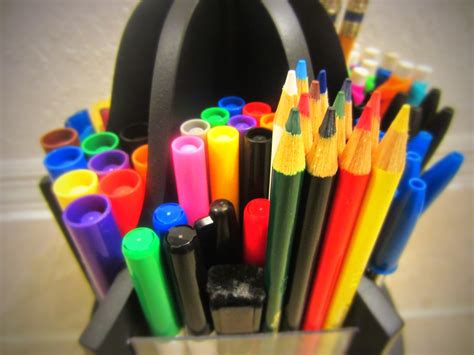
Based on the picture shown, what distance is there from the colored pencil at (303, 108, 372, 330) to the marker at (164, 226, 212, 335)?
0.23ft

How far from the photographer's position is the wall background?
34 cm

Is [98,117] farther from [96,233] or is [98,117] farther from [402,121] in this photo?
[402,121]

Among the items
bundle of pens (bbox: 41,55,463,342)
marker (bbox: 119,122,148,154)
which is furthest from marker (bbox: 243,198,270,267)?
marker (bbox: 119,122,148,154)

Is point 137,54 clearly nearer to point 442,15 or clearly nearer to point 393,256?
point 393,256

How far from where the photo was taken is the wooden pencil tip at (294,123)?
13 centimetres

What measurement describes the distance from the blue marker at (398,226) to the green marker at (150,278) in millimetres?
156

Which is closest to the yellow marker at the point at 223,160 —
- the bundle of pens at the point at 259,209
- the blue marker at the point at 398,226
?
the bundle of pens at the point at 259,209

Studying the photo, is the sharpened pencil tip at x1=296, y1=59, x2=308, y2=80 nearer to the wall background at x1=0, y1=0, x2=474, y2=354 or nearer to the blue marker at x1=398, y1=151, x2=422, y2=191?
the blue marker at x1=398, y1=151, x2=422, y2=191

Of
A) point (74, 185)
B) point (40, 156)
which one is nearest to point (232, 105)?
point (74, 185)

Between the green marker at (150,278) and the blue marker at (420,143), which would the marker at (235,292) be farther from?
the blue marker at (420,143)

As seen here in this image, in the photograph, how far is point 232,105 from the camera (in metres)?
0.24

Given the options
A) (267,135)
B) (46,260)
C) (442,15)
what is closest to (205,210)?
(267,135)

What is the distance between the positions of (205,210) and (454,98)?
0.47 metres

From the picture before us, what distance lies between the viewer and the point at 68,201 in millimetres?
195
